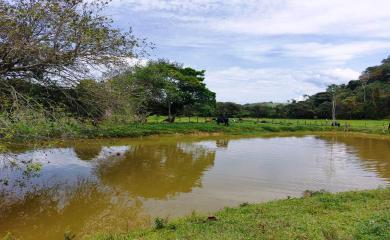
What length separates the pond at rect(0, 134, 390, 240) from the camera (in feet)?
33.1

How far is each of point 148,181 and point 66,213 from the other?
458 cm

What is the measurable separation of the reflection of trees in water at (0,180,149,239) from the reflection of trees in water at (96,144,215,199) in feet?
4.29

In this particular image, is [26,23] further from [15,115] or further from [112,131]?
[112,131]

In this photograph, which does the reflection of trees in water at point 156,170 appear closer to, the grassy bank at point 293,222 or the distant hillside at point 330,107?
the grassy bank at point 293,222

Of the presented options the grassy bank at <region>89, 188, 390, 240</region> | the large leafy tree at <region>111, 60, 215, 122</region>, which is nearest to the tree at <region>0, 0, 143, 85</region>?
the grassy bank at <region>89, 188, 390, 240</region>

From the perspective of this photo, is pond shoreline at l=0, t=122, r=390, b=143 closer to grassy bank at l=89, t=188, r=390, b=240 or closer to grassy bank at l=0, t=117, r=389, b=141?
grassy bank at l=0, t=117, r=389, b=141

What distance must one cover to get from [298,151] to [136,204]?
16.4 metres

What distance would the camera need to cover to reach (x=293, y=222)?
809 centimetres

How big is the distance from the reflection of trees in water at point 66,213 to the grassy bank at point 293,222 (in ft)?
4.48

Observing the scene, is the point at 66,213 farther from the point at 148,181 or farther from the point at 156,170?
the point at 156,170

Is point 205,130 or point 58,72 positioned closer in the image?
point 58,72

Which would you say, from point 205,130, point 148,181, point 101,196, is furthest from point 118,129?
point 101,196

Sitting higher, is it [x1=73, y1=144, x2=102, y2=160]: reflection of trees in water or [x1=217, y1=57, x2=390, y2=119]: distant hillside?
[x1=217, y1=57, x2=390, y2=119]: distant hillside

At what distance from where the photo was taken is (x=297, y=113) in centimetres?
6569
